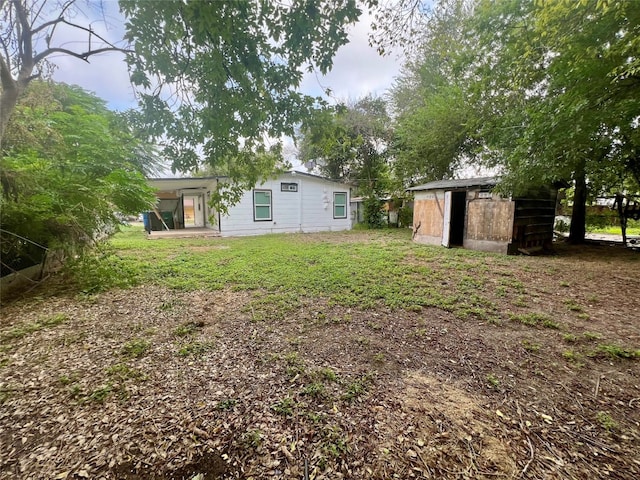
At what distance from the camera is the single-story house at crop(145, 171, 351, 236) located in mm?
10811

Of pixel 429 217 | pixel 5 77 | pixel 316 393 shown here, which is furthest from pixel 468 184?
pixel 5 77

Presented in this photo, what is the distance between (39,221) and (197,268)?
2418 mm

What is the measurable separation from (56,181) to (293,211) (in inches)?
350

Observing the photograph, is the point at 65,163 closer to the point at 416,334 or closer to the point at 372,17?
the point at 372,17

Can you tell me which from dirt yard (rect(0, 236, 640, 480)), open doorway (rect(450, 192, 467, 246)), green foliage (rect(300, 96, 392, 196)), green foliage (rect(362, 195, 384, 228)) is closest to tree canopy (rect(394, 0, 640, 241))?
open doorway (rect(450, 192, 467, 246))

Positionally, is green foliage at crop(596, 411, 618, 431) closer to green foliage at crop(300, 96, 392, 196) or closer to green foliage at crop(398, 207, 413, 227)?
green foliage at crop(300, 96, 392, 196)

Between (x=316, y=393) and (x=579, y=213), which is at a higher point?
(x=579, y=213)

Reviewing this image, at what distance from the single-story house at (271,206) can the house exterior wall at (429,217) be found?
4.98m

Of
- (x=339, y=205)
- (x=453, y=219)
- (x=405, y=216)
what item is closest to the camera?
(x=453, y=219)

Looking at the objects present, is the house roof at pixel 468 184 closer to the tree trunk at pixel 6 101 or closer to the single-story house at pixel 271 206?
the single-story house at pixel 271 206

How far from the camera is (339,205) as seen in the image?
13609 mm

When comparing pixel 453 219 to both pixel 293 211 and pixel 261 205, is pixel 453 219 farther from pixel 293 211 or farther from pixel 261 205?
pixel 261 205

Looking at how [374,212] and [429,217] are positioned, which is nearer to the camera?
[429,217]

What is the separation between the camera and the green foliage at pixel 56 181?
304cm
